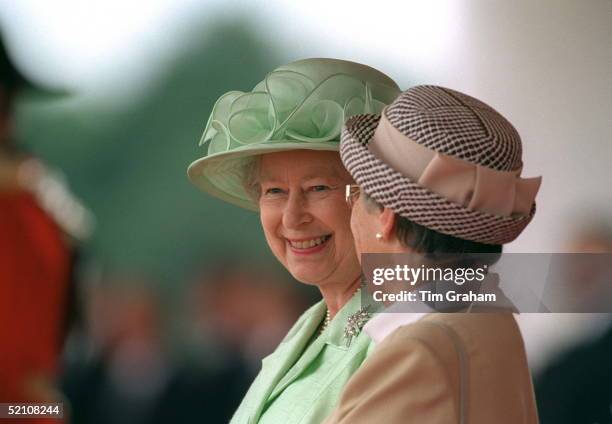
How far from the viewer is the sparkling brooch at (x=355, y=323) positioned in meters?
2.56

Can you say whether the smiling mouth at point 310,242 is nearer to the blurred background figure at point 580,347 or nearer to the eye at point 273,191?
the eye at point 273,191

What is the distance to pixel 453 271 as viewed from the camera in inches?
75.9

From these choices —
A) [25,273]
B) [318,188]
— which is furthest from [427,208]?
[25,273]

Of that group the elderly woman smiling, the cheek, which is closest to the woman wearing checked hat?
the elderly woman smiling

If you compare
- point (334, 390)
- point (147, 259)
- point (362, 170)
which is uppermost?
point (362, 170)

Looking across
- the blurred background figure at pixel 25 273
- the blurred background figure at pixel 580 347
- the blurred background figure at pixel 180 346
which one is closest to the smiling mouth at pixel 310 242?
the blurred background figure at pixel 25 273

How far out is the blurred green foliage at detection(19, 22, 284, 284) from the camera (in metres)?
3.96

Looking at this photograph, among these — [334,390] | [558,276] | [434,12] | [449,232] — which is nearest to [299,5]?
[434,12]

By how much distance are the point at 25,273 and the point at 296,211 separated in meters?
0.82

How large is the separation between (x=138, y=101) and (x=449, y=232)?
89.6 inches

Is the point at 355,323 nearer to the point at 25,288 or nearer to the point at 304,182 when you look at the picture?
the point at 304,182

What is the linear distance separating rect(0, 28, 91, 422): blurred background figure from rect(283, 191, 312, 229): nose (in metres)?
0.76

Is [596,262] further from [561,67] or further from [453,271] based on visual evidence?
[453,271]

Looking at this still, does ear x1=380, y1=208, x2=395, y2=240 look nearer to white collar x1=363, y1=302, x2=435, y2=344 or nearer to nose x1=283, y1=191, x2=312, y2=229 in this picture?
white collar x1=363, y1=302, x2=435, y2=344
